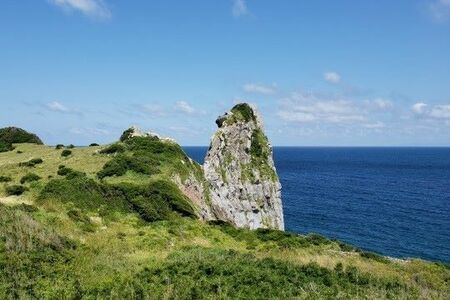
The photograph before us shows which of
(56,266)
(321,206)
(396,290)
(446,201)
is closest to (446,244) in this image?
(321,206)

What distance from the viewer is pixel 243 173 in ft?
250

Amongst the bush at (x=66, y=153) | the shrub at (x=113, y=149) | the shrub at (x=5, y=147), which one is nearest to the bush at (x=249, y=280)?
the shrub at (x=113, y=149)

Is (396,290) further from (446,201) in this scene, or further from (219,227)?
(446,201)

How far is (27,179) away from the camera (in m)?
47.5

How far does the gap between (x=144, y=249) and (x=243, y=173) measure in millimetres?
45924

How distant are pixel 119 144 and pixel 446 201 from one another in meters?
110

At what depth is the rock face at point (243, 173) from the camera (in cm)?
6956

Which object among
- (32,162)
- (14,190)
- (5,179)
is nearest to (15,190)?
(14,190)

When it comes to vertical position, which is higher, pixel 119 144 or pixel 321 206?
pixel 119 144

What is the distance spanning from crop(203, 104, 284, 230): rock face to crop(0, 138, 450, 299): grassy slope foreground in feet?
36.8

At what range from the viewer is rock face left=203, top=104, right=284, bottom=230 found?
69.6 meters

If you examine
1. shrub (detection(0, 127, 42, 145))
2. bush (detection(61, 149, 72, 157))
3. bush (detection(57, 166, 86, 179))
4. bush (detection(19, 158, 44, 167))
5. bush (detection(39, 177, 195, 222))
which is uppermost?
shrub (detection(0, 127, 42, 145))

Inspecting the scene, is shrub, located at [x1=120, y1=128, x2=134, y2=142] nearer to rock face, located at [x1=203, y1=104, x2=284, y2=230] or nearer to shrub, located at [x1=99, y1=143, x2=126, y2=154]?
shrub, located at [x1=99, y1=143, x2=126, y2=154]

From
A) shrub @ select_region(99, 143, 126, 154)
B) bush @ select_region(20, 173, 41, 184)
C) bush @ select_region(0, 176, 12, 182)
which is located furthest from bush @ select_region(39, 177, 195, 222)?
shrub @ select_region(99, 143, 126, 154)
